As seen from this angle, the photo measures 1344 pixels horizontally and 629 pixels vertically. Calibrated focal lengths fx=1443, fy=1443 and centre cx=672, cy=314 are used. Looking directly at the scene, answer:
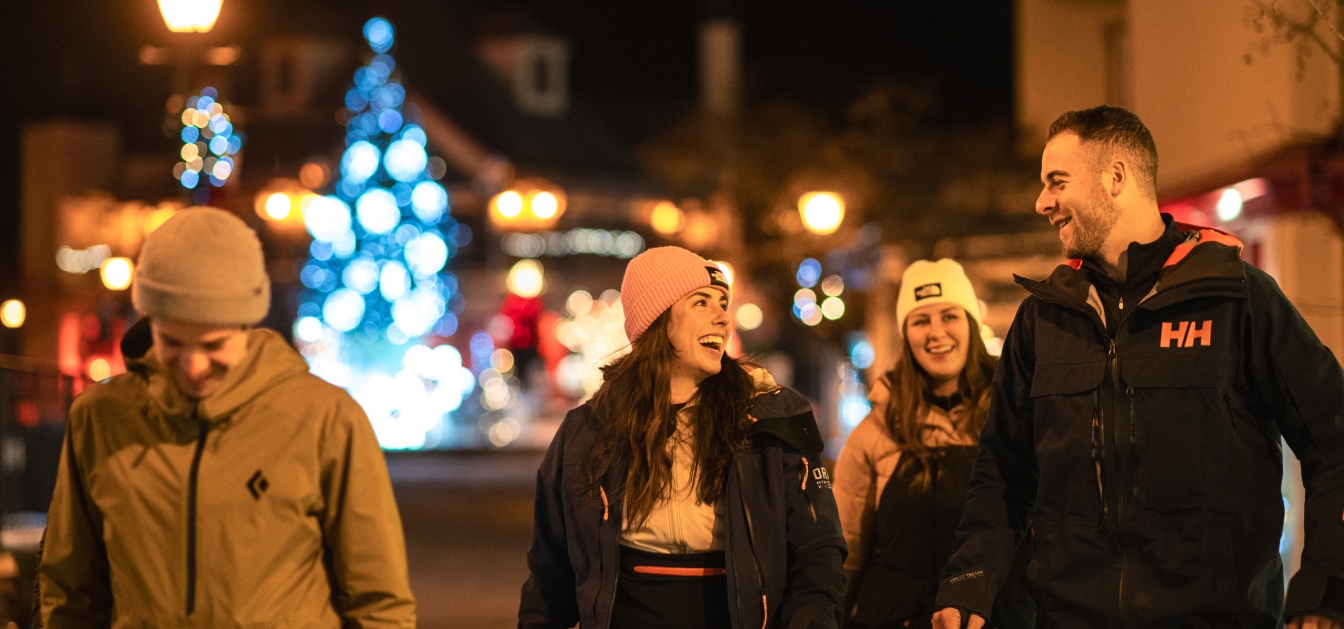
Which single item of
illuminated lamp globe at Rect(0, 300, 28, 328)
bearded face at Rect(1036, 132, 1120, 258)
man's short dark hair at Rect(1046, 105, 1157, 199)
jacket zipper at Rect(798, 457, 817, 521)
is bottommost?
jacket zipper at Rect(798, 457, 817, 521)

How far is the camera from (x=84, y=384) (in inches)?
489

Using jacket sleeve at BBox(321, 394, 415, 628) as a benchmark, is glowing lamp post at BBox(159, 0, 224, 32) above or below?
above

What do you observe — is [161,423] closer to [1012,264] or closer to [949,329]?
[949,329]

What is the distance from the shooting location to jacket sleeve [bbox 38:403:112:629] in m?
3.46

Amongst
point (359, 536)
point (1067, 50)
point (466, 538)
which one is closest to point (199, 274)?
point (359, 536)

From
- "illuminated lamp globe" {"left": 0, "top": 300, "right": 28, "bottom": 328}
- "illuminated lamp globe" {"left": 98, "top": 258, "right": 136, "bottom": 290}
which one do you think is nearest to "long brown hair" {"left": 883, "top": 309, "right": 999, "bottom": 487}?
"illuminated lamp globe" {"left": 98, "top": 258, "right": 136, "bottom": 290}

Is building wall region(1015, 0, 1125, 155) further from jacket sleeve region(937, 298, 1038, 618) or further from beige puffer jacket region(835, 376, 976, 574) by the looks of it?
jacket sleeve region(937, 298, 1038, 618)

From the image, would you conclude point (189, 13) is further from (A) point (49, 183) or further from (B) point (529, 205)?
(A) point (49, 183)

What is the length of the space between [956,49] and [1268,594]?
97.7 feet

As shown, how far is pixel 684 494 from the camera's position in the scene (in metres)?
4.25

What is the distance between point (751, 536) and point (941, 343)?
1.84m

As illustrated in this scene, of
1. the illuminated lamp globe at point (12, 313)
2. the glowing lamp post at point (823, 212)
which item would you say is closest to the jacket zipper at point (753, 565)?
the glowing lamp post at point (823, 212)

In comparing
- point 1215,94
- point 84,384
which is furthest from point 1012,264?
point 84,384

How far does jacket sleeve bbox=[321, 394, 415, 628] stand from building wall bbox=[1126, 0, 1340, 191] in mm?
7851
